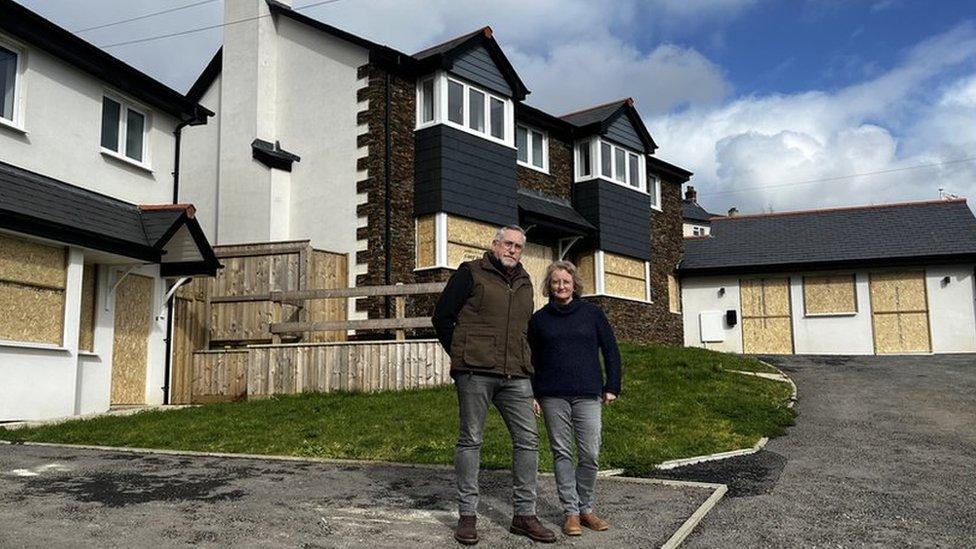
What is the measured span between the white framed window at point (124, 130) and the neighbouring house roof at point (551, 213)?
8.88m

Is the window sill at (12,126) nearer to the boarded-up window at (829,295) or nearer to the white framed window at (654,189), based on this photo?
the white framed window at (654,189)

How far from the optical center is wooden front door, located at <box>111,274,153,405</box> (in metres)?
14.7

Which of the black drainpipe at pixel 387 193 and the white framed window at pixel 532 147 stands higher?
the white framed window at pixel 532 147

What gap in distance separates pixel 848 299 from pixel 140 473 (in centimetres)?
2414

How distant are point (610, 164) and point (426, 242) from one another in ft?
26.0

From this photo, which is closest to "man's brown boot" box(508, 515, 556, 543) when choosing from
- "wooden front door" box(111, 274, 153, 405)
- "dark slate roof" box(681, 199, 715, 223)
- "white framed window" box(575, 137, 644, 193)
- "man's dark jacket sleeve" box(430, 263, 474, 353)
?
"man's dark jacket sleeve" box(430, 263, 474, 353)

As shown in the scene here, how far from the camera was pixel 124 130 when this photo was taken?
15.0m

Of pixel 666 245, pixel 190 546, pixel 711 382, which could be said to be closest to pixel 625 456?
pixel 190 546

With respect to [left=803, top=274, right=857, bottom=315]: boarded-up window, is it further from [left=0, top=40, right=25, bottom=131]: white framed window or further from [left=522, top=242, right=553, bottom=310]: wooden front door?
[left=0, top=40, right=25, bottom=131]: white framed window

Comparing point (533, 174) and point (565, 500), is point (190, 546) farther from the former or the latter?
point (533, 174)

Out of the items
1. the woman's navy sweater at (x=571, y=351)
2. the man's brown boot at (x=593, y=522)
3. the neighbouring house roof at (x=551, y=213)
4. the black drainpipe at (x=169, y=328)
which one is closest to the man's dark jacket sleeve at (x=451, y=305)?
the woman's navy sweater at (x=571, y=351)

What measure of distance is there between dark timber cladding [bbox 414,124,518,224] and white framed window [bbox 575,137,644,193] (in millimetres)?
4402

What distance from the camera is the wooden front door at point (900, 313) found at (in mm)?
25938

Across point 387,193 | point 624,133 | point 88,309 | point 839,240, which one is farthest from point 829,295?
point 88,309
